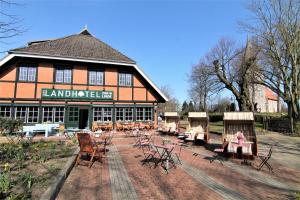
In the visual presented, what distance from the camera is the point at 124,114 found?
19125mm

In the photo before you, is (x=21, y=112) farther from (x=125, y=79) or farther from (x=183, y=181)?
(x=183, y=181)

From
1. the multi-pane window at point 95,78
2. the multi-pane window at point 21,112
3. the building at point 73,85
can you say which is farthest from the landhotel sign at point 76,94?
the multi-pane window at point 21,112

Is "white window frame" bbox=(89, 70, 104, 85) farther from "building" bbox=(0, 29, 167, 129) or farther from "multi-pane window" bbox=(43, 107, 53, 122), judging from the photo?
"multi-pane window" bbox=(43, 107, 53, 122)

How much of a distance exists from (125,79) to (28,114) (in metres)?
8.25

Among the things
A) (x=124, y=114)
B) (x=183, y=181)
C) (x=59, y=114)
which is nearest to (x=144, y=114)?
(x=124, y=114)

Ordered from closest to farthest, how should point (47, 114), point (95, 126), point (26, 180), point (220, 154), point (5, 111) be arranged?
point (26, 180) < point (220, 154) < point (5, 111) < point (47, 114) < point (95, 126)

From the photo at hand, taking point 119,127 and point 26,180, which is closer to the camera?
point 26,180

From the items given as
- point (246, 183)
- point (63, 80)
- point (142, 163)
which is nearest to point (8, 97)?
point (63, 80)

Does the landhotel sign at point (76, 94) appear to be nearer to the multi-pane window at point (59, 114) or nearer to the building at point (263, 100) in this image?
the multi-pane window at point (59, 114)

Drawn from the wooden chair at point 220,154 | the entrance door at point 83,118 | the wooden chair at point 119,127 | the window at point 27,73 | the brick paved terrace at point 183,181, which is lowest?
the brick paved terrace at point 183,181

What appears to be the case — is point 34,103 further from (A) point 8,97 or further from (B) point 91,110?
(B) point 91,110

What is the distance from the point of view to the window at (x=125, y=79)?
1945cm

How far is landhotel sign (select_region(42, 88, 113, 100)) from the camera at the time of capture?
16.6m

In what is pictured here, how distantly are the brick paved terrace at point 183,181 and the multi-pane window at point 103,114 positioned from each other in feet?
34.1
